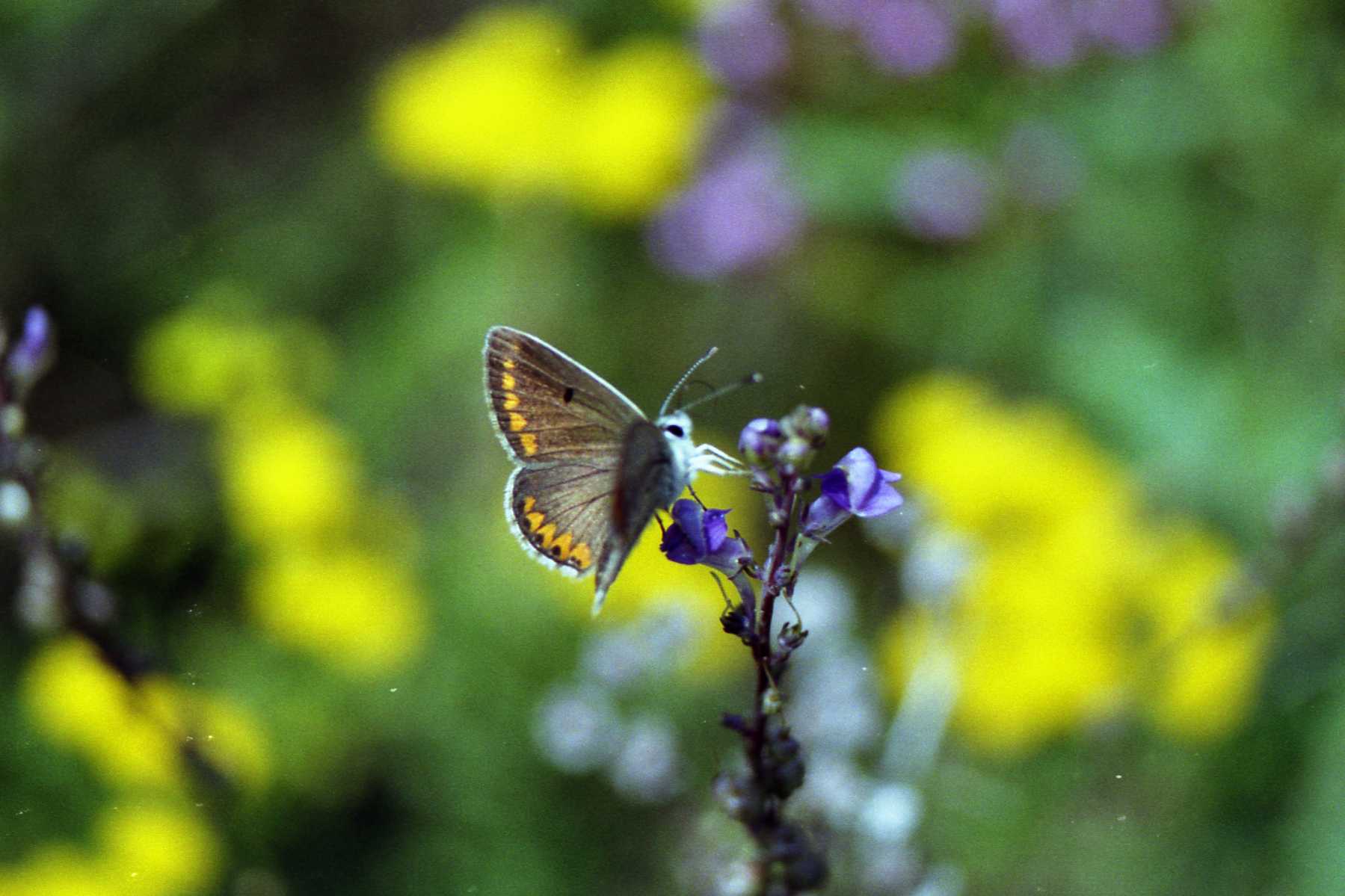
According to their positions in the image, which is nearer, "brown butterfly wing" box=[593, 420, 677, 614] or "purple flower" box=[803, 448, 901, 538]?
"purple flower" box=[803, 448, 901, 538]

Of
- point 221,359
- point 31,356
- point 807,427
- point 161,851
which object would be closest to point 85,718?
point 161,851

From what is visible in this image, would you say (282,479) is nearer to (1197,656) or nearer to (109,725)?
(109,725)

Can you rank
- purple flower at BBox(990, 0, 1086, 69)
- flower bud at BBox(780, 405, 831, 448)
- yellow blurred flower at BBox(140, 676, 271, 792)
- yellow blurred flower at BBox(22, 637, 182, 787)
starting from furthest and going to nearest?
purple flower at BBox(990, 0, 1086, 69) < yellow blurred flower at BBox(22, 637, 182, 787) < yellow blurred flower at BBox(140, 676, 271, 792) < flower bud at BBox(780, 405, 831, 448)

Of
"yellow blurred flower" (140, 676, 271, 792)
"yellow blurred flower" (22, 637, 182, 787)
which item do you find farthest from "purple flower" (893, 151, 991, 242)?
"yellow blurred flower" (22, 637, 182, 787)

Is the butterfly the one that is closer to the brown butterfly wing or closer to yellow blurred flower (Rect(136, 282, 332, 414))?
the brown butterfly wing

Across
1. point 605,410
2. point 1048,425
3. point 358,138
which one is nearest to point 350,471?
point 358,138

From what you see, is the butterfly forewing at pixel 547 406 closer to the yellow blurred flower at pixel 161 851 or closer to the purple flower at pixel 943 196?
the yellow blurred flower at pixel 161 851
